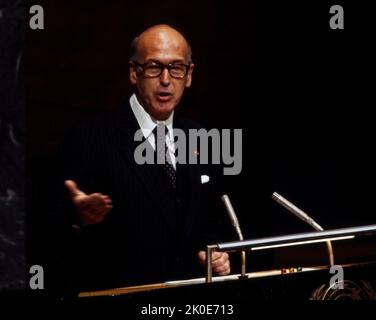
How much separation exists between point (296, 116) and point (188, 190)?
1.04m

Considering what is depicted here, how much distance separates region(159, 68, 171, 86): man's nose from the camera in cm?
414

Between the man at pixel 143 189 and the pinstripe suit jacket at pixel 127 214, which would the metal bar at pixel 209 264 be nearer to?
the man at pixel 143 189

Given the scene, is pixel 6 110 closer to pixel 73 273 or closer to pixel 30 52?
pixel 30 52

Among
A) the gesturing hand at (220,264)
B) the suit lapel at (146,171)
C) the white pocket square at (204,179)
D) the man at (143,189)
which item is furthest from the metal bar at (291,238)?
the white pocket square at (204,179)

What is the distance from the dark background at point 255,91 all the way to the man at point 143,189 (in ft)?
0.54

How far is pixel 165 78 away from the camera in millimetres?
4160

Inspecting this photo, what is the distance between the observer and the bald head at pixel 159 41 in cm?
420

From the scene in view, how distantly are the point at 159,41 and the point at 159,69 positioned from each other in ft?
0.51

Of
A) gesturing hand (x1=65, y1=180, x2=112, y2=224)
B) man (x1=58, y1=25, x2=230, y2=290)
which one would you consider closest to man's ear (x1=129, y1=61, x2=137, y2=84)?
man (x1=58, y1=25, x2=230, y2=290)

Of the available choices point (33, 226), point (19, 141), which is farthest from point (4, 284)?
point (19, 141)

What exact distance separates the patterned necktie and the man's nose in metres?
0.21

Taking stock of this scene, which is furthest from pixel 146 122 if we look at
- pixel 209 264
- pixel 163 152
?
pixel 209 264

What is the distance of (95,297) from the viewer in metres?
3.26

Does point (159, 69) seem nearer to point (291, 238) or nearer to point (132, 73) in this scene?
point (132, 73)
